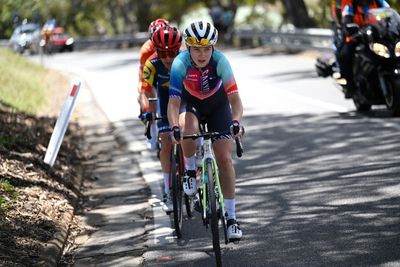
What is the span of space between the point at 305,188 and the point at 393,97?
13.6 ft

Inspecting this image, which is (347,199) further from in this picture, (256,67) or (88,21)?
(88,21)

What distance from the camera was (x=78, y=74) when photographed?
112ft

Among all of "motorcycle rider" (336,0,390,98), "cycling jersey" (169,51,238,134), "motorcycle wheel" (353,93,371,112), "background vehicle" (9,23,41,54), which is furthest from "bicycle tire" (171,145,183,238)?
"background vehicle" (9,23,41,54)

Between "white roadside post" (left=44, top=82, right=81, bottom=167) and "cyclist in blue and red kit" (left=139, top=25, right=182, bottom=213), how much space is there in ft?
6.52

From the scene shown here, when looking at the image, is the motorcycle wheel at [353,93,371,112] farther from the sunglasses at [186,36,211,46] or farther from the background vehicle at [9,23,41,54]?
the background vehicle at [9,23,41,54]

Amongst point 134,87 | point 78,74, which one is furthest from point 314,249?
point 78,74

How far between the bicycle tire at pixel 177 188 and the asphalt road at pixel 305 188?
16 centimetres

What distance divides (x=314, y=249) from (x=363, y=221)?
0.94 meters

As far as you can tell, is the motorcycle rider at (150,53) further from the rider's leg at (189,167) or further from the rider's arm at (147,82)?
the rider's leg at (189,167)

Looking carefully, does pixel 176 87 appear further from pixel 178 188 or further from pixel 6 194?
pixel 6 194

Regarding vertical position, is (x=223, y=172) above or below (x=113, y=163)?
above

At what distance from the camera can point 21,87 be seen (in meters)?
23.9

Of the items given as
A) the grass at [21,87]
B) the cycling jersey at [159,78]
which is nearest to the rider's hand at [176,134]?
the cycling jersey at [159,78]

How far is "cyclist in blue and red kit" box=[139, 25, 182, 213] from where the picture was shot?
34.1ft
